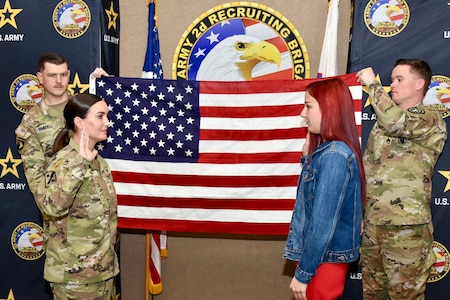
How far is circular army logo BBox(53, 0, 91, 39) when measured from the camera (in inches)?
136

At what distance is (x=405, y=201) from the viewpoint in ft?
8.88

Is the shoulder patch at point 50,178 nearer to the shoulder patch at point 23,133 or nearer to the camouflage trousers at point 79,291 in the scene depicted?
the camouflage trousers at point 79,291

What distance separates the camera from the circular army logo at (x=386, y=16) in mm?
3170

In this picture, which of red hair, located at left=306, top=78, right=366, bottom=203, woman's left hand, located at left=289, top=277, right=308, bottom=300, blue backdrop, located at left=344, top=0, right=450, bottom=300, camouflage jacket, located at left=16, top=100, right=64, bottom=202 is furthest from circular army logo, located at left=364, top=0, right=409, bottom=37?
camouflage jacket, located at left=16, top=100, right=64, bottom=202

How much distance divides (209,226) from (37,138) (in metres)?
1.31

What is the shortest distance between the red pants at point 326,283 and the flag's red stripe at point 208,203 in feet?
3.55

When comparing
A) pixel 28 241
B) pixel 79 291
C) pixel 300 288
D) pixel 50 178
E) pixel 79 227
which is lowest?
pixel 28 241

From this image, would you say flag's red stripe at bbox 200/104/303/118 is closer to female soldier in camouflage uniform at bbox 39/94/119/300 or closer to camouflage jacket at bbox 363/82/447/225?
camouflage jacket at bbox 363/82/447/225

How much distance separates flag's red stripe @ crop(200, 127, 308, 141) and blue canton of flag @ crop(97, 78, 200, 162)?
157 millimetres

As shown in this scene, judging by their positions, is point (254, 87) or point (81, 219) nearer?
point (81, 219)

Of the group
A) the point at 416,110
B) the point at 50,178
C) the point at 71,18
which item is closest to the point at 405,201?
the point at 416,110

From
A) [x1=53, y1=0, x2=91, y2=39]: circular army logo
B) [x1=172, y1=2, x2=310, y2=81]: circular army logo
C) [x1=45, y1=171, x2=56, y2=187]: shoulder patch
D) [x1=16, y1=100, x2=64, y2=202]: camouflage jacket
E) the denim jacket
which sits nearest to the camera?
the denim jacket

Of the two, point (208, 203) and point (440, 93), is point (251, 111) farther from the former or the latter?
point (440, 93)

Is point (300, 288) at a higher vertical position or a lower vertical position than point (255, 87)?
lower
